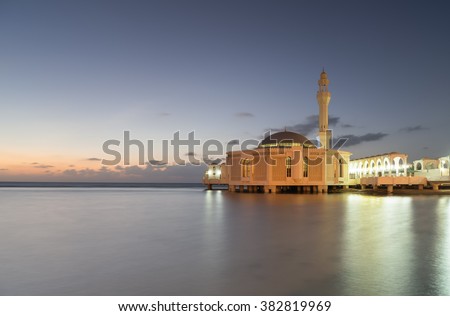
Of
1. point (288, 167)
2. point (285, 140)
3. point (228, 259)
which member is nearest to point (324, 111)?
point (285, 140)

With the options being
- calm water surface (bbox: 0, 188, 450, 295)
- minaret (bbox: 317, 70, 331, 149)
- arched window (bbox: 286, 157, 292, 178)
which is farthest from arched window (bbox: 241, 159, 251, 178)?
calm water surface (bbox: 0, 188, 450, 295)

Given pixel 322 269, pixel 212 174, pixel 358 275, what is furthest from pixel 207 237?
pixel 212 174

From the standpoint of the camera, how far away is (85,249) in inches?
445

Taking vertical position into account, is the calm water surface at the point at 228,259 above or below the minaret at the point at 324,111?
below

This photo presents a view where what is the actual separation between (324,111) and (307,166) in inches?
552

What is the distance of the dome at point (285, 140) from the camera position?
51409 millimetres

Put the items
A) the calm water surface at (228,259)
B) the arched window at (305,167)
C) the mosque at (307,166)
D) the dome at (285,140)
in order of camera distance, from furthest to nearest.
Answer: the dome at (285,140) < the arched window at (305,167) < the mosque at (307,166) < the calm water surface at (228,259)

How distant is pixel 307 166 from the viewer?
159 feet

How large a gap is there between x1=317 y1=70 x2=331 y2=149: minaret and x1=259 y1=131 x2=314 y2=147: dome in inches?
188

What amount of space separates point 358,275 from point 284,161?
3957cm
